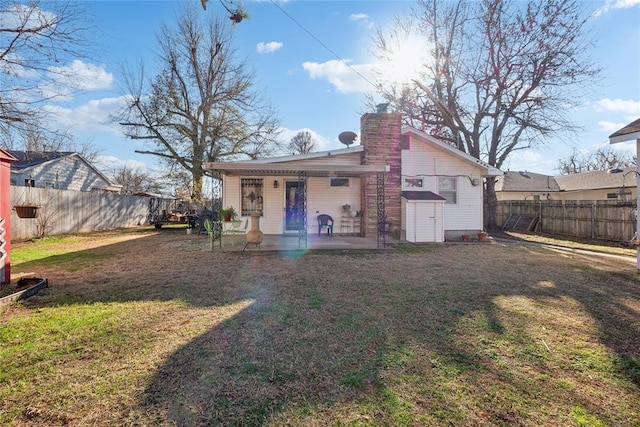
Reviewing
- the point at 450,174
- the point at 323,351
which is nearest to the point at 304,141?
the point at 450,174

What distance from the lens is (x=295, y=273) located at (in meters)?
6.06

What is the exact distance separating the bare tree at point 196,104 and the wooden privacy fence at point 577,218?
50.6 feet

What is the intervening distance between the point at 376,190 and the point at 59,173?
1984 centimetres

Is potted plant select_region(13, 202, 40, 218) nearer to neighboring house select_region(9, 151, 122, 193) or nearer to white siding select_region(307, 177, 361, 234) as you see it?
neighboring house select_region(9, 151, 122, 193)

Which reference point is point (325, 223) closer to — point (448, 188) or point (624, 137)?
Answer: point (448, 188)

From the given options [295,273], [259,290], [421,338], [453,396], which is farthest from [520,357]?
[295,273]

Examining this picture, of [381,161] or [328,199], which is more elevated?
[381,161]

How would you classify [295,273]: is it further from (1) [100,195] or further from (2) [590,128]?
(2) [590,128]

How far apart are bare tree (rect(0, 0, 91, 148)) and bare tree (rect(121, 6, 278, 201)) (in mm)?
12083

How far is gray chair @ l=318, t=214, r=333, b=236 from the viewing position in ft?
37.7

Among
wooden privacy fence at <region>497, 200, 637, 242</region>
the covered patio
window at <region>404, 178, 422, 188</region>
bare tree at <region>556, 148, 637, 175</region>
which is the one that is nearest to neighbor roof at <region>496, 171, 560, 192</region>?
wooden privacy fence at <region>497, 200, 637, 242</region>

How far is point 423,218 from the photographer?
11.0 meters

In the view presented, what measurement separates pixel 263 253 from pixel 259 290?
3398mm

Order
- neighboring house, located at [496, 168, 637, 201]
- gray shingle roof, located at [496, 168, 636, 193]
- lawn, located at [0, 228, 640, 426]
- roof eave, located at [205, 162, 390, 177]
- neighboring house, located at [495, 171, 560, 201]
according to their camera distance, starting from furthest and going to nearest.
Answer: neighboring house, located at [495, 171, 560, 201], gray shingle roof, located at [496, 168, 636, 193], neighboring house, located at [496, 168, 637, 201], roof eave, located at [205, 162, 390, 177], lawn, located at [0, 228, 640, 426]
